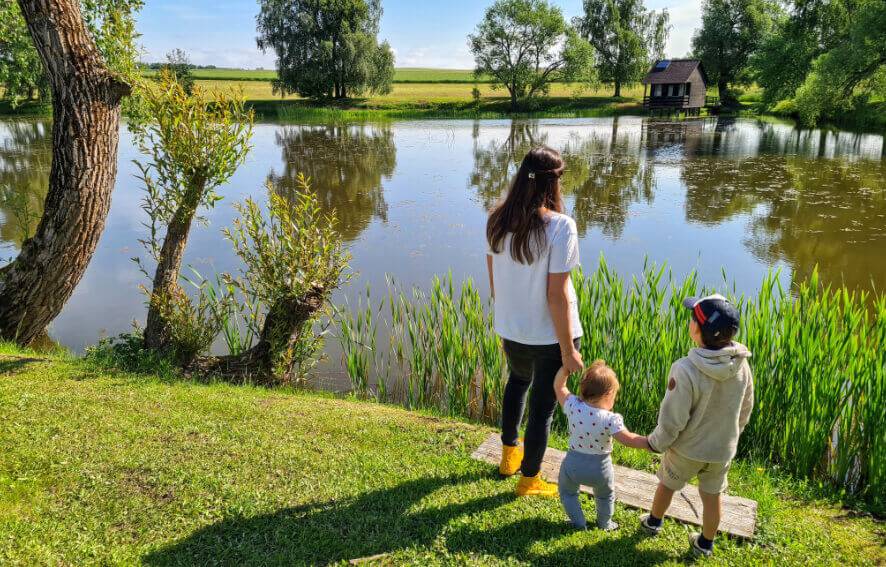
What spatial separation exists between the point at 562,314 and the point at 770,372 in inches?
92.5

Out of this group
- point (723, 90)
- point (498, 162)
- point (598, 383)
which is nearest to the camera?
point (598, 383)

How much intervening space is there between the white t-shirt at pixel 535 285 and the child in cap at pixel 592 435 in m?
0.24

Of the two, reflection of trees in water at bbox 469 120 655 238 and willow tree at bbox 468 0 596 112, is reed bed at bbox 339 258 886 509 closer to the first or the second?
reflection of trees in water at bbox 469 120 655 238

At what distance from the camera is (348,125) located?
33125mm

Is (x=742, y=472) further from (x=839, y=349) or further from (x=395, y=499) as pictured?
(x=395, y=499)

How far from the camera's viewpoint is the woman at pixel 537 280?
2678 millimetres

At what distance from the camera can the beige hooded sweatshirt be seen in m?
2.36

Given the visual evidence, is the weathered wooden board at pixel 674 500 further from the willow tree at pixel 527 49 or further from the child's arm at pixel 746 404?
the willow tree at pixel 527 49

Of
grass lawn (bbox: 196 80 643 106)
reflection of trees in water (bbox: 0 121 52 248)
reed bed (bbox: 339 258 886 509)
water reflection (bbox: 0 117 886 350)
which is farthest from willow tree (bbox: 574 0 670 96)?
reed bed (bbox: 339 258 886 509)

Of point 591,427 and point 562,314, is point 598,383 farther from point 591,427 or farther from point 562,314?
point 562,314

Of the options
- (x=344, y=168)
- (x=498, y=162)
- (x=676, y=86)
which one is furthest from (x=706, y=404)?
(x=676, y=86)

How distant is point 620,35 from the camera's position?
185 feet

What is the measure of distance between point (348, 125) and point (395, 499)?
32339 mm

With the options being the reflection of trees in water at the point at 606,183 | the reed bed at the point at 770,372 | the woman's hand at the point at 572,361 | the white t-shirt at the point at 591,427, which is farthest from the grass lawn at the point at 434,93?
the white t-shirt at the point at 591,427
